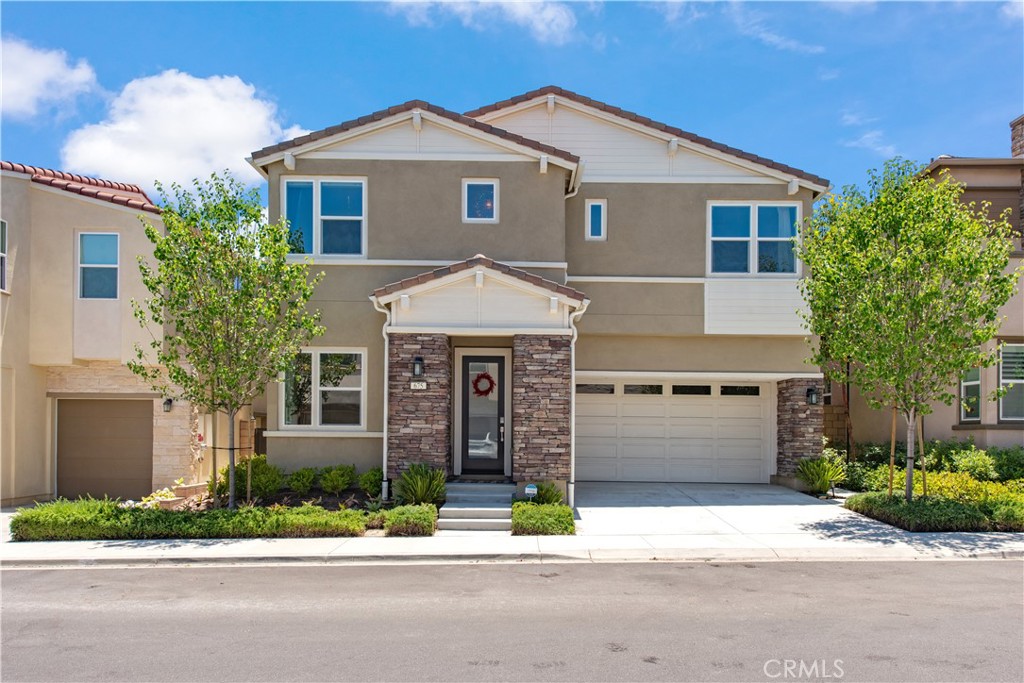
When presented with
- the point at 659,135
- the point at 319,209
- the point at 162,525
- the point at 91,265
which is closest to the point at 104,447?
the point at 91,265

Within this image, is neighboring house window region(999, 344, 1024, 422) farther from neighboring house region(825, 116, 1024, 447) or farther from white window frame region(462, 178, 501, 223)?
white window frame region(462, 178, 501, 223)

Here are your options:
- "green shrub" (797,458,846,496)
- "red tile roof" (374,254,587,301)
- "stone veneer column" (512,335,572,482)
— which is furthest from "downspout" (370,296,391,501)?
"green shrub" (797,458,846,496)

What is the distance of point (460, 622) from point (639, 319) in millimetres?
9795

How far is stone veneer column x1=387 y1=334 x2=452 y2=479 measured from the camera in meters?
13.4

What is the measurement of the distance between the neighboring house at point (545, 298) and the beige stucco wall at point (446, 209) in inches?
1.6

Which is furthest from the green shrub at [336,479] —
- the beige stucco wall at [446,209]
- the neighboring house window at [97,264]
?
the neighboring house window at [97,264]

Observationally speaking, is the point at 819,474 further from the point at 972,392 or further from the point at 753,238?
the point at 972,392

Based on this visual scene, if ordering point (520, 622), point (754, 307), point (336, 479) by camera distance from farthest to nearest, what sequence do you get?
point (754, 307)
point (336, 479)
point (520, 622)

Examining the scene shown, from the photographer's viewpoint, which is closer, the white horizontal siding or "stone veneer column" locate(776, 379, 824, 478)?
the white horizontal siding

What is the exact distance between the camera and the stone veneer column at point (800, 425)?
53.1ft

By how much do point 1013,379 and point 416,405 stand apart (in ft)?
45.5

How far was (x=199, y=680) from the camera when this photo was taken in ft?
19.2

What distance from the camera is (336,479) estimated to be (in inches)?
551

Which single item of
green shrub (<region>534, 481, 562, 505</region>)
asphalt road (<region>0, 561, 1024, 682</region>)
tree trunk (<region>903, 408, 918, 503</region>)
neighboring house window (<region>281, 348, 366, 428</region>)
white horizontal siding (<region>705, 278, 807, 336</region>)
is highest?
white horizontal siding (<region>705, 278, 807, 336</region>)
